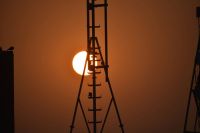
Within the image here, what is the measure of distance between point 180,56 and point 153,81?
1.58 ft

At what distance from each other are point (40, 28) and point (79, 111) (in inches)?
49.4

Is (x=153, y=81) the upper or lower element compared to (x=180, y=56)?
lower

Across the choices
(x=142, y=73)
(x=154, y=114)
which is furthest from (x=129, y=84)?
(x=154, y=114)

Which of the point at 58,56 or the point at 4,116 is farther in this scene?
the point at 58,56

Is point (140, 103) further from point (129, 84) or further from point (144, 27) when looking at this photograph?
point (144, 27)

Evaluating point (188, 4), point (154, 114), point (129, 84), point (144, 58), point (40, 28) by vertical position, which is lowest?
point (154, 114)

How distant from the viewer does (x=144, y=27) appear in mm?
3775

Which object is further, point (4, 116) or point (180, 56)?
point (180, 56)

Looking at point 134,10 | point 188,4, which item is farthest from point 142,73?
point 188,4

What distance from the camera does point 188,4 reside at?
370 centimetres

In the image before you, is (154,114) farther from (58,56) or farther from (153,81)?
(58,56)

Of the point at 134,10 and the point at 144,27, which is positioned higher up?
the point at 134,10

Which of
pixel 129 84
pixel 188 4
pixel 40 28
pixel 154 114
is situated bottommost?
pixel 154 114

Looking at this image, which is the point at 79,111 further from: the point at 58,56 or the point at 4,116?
the point at 4,116
